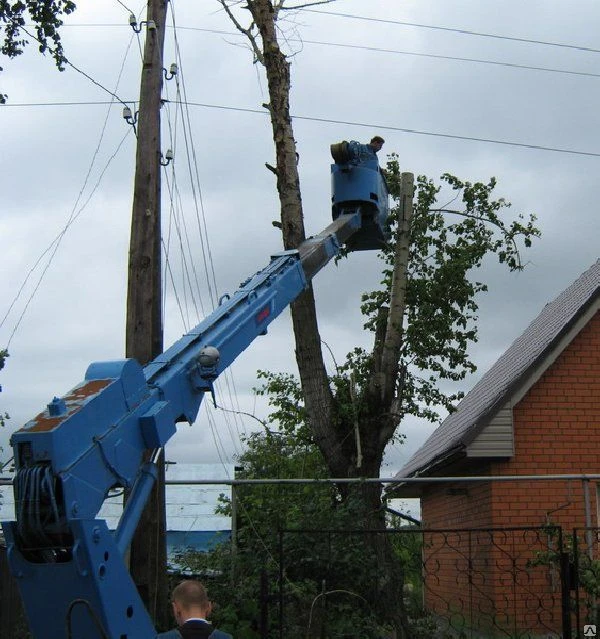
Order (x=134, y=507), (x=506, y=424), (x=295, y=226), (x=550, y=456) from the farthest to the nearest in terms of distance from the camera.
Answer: (x=550, y=456), (x=506, y=424), (x=295, y=226), (x=134, y=507)

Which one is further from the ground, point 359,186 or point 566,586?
point 359,186

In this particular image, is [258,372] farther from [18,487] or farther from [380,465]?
[18,487]

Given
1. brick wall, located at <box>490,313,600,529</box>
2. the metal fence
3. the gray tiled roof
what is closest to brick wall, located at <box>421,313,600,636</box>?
brick wall, located at <box>490,313,600,529</box>

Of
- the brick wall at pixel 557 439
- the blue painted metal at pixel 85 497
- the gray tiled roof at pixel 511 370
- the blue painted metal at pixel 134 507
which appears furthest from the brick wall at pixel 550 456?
the blue painted metal at pixel 85 497

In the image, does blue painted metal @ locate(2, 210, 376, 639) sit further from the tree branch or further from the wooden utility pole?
the tree branch

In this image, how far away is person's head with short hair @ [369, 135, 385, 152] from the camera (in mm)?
10258

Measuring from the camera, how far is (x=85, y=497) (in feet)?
16.5

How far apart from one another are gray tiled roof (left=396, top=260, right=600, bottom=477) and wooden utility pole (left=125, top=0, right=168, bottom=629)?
216 inches

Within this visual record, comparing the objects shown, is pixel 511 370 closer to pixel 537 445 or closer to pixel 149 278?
pixel 537 445

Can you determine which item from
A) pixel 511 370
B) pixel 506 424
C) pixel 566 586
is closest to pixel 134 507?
pixel 566 586

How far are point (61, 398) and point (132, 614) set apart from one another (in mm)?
1251

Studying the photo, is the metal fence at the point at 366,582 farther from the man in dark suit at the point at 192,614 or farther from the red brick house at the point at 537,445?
the man in dark suit at the point at 192,614

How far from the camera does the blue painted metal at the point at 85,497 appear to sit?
489 centimetres

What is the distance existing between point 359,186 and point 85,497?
5798mm
